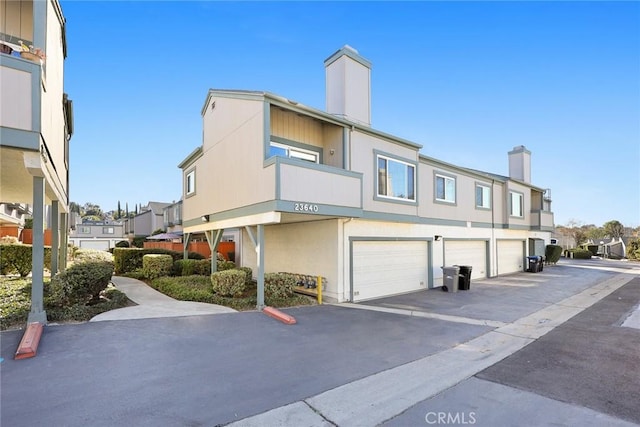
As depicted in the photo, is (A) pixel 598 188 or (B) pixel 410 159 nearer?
(B) pixel 410 159

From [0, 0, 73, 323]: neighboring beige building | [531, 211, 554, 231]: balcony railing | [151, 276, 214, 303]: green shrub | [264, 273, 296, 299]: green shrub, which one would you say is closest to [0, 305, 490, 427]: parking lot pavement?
[264, 273, 296, 299]: green shrub

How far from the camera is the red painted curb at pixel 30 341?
16.5ft

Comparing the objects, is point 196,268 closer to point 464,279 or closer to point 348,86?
point 348,86

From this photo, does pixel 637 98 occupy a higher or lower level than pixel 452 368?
higher

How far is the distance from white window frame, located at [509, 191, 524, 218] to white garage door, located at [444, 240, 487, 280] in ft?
11.6

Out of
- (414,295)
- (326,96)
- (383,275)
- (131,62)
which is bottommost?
(414,295)

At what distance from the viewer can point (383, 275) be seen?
12117 millimetres

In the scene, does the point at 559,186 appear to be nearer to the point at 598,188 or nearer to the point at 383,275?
the point at 598,188

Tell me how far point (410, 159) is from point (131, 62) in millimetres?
12207

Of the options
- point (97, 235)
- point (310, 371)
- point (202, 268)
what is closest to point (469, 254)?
point (202, 268)

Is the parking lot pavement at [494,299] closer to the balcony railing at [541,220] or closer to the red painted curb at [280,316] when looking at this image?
the red painted curb at [280,316]

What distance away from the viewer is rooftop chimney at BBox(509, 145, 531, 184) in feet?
71.3

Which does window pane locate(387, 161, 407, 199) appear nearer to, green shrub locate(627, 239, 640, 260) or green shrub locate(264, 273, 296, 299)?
green shrub locate(264, 273, 296, 299)

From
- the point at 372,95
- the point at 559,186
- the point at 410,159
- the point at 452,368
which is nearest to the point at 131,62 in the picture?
the point at 372,95
